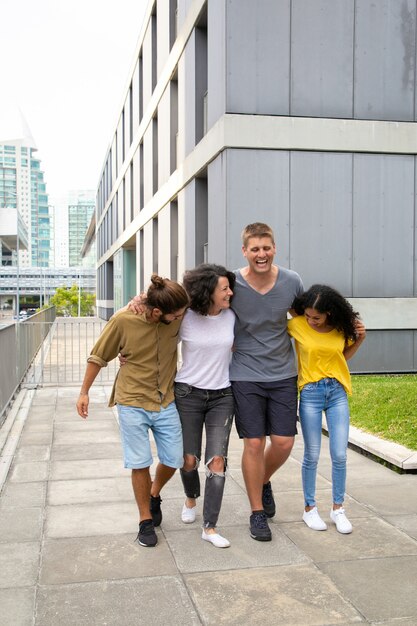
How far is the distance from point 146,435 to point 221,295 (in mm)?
1081

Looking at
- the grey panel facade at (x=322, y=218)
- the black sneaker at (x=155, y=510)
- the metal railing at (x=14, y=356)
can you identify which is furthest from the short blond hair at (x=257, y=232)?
the grey panel facade at (x=322, y=218)

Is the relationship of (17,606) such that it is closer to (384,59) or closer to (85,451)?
(85,451)

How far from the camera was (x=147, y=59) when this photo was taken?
1025 inches

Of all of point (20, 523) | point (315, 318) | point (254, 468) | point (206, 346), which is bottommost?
point (20, 523)

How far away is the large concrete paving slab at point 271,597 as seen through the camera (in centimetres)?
354

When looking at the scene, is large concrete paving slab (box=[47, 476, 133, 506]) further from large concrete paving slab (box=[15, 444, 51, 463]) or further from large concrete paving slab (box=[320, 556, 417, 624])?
large concrete paving slab (box=[320, 556, 417, 624])

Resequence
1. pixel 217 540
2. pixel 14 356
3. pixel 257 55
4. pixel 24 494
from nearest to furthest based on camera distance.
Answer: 1. pixel 217 540
2. pixel 24 494
3. pixel 14 356
4. pixel 257 55

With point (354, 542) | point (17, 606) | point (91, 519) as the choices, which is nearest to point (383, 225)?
point (354, 542)

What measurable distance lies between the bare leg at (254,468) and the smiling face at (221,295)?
3.11ft

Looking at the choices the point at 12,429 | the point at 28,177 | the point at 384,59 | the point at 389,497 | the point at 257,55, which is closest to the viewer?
the point at 389,497

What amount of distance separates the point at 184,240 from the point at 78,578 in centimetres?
1382

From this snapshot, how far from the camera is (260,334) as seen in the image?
4.78 meters

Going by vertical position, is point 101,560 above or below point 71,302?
above

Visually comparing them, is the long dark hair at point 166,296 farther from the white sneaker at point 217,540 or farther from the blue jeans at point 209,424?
the white sneaker at point 217,540
